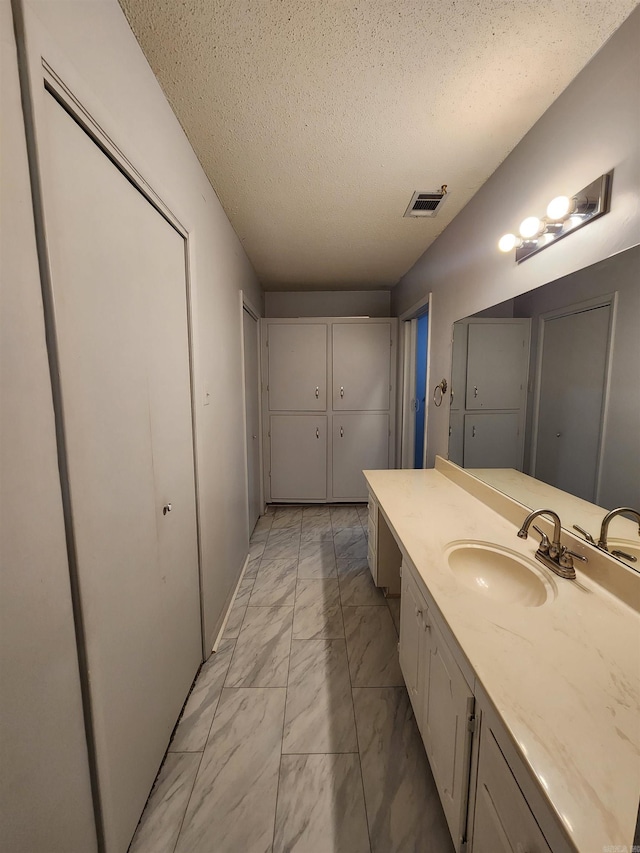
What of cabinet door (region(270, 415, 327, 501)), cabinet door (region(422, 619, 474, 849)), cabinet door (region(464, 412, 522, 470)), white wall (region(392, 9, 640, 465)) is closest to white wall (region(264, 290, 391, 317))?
cabinet door (region(270, 415, 327, 501))

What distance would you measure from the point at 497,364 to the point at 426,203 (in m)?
1.06

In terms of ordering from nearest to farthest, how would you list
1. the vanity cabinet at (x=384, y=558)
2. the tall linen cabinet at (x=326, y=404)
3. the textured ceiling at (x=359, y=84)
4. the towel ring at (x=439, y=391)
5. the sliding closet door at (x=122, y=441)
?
the sliding closet door at (x=122, y=441)
the textured ceiling at (x=359, y=84)
the vanity cabinet at (x=384, y=558)
the towel ring at (x=439, y=391)
the tall linen cabinet at (x=326, y=404)

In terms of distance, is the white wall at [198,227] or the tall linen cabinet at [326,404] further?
the tall linen cabinet at [326,404]

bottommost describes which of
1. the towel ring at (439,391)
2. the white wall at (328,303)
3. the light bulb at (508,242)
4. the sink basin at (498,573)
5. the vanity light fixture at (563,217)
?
the sink basin at (498,573)

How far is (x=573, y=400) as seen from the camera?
1164mm

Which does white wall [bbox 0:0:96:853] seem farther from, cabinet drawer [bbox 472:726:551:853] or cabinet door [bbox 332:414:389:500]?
cabinet door [bbox 332:414:389:500]

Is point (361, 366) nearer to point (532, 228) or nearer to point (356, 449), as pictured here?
point (356, 449)

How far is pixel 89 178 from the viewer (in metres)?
0.77

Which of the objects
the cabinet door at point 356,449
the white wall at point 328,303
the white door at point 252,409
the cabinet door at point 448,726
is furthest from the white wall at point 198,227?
the cabinet door at point 356,449

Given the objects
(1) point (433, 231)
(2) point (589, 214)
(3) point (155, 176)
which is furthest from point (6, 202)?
(1) point (433, 231)

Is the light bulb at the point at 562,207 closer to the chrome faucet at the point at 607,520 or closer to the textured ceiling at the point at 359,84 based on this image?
the textured ceiling at the point at 359,84

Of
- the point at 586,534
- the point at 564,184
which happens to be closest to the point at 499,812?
the point at 586,534

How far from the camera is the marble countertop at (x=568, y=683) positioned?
0.47 meters

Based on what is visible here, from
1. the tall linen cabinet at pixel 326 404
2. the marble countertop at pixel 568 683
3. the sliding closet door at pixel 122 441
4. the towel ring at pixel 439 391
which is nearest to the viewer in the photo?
the marble countertop at pixel 568 683
